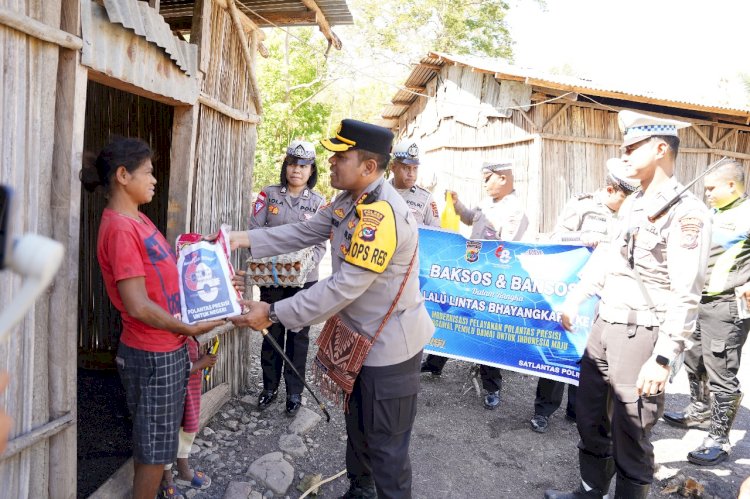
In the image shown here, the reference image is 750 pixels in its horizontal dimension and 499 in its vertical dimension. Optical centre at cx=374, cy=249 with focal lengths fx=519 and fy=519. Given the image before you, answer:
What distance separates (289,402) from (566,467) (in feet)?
7.87

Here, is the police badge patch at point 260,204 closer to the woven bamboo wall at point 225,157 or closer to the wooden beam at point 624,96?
the woven bamboo wall at point 225,157

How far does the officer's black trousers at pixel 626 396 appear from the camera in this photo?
2.92 m

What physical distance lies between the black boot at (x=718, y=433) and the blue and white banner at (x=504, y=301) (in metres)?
1.09

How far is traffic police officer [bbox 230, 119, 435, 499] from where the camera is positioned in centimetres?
279

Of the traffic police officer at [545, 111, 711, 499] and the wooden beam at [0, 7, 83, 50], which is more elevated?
the wooden beam at [0, 7, 83, 50]

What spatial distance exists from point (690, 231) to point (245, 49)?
3.74 m

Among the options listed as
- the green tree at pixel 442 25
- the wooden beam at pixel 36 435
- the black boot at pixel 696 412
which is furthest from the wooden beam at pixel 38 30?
the green tree at pixel 442 25

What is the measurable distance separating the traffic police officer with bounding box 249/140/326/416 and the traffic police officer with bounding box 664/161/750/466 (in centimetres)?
349

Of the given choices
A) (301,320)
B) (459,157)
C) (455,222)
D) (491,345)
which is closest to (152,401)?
(301,320)

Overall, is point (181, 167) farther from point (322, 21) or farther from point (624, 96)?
point (624, 96)

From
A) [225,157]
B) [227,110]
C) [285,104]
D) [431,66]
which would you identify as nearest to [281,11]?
[227,110]

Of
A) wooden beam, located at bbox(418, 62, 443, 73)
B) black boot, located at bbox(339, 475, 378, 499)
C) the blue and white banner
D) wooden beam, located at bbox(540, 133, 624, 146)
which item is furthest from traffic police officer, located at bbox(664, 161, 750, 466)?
wooden beam, located at bbox(418, 62, 443, 73)

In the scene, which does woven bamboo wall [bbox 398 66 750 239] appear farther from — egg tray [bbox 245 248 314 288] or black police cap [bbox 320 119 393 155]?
black police cap [bbox 320 119 393 155]

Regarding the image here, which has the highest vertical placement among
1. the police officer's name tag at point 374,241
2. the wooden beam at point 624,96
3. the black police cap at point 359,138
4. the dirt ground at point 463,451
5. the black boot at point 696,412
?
the wooden beam at point 624,96
